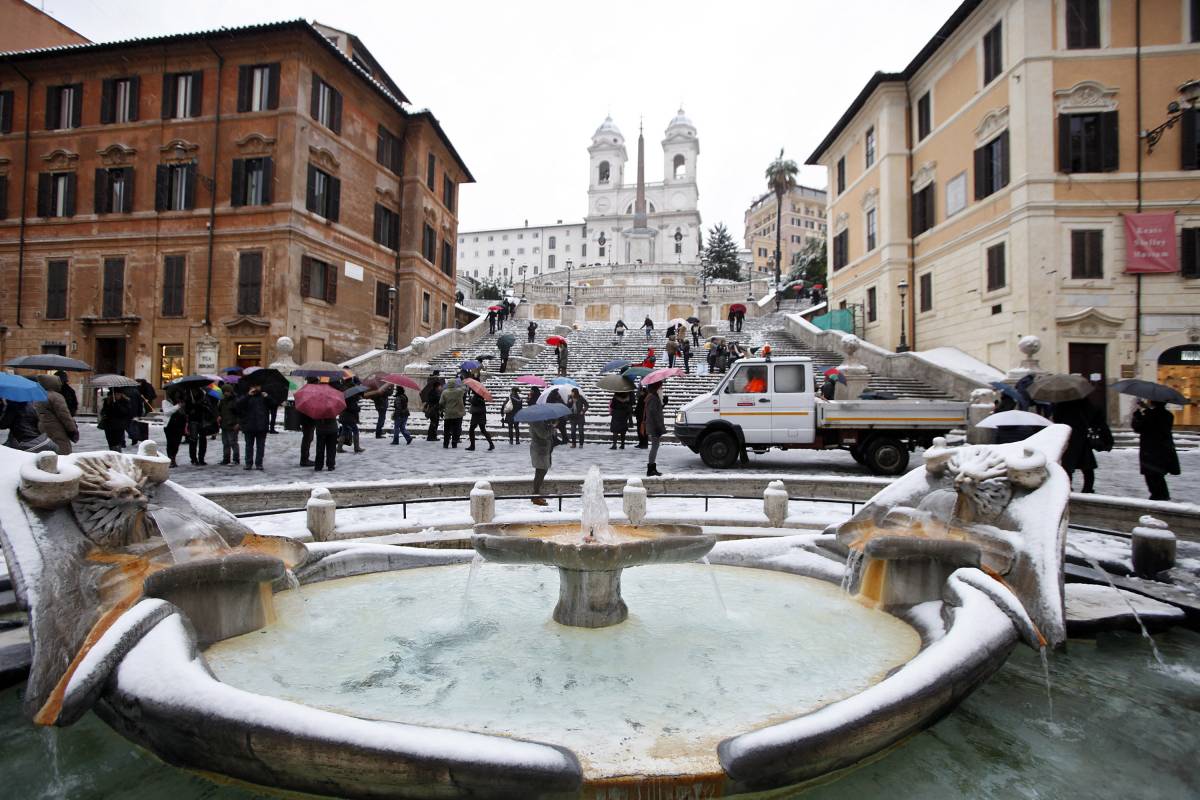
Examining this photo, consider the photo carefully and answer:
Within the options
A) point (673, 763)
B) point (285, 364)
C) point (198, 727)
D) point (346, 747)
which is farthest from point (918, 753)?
point (285, 364)

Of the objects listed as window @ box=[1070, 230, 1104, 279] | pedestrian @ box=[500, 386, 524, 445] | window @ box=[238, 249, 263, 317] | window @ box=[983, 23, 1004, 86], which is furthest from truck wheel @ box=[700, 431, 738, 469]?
window @ box=[238, 249, 263, 317]

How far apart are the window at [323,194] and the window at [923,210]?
24401 mm

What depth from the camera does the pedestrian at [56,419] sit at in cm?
923

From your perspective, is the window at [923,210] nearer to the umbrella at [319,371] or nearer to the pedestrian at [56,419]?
the umbrella at [319,371]

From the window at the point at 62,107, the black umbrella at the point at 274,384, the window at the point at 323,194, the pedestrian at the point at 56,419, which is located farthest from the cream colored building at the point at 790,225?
the pedestrian at the point at 56,419

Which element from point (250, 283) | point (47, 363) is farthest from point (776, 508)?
point (250, 283)

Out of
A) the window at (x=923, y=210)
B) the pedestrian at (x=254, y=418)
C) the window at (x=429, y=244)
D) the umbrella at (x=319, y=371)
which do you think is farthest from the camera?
the window at (x=429, y=244)

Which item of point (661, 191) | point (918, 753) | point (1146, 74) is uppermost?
point (661, 191)

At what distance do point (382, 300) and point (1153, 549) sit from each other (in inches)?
1210

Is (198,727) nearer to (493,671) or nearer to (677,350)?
(493,671)

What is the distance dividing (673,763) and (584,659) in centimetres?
142

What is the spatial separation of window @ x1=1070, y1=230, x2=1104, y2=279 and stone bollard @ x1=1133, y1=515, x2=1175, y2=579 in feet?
58.8

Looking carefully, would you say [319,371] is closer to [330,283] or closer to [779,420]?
[779,420]

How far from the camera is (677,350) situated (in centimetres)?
2495
